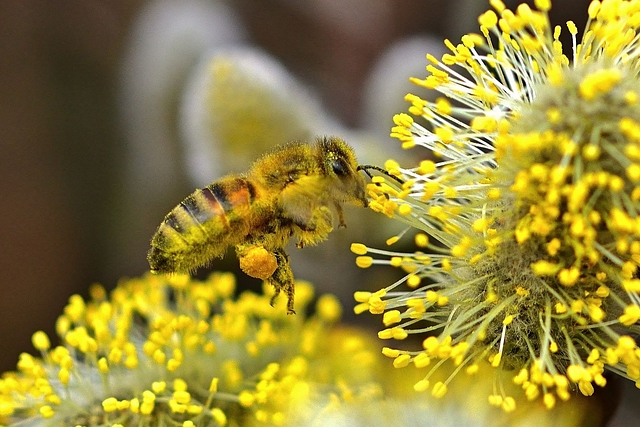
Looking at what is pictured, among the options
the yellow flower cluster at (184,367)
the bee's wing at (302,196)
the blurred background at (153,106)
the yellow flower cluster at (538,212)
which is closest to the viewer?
the yellow flower cluster at (538,212)

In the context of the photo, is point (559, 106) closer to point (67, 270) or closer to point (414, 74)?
point (414, 74)

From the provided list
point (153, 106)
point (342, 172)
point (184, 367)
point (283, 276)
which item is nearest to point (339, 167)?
point (342, 172)

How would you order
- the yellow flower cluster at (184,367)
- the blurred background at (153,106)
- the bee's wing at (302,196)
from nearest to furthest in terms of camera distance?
the bee's wing at (302,196), the yellow flower cluster at (184,367), the blurred background at (153,106)

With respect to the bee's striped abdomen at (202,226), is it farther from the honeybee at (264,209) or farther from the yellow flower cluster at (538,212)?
the yellow flower cluster at (538,212)

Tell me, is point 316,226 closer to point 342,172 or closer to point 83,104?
point 342,172

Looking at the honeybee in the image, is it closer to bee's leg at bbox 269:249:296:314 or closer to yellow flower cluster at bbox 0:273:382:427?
bee's leg at bbox 269:249:296:314

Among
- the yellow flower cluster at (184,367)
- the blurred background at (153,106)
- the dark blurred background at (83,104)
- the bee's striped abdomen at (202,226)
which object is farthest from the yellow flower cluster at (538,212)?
the dark blurred background at (83,104)
